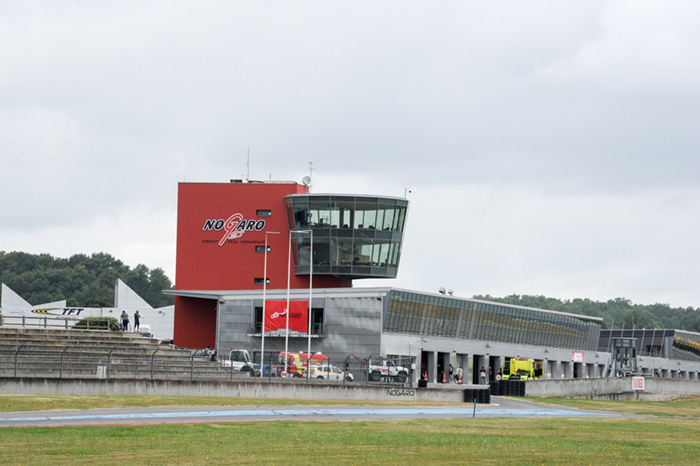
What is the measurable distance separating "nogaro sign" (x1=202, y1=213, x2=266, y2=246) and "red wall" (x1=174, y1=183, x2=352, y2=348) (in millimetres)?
111

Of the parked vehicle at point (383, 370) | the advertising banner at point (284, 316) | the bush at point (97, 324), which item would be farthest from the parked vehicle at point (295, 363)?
the advertising banner at point (284, 316)

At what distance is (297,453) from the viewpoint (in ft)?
70.5

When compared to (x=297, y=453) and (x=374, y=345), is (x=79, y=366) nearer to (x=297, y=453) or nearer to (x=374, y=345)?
(x=297, y=453)

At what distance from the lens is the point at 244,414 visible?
33.2 meters

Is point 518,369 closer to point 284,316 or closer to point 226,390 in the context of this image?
point 284,316

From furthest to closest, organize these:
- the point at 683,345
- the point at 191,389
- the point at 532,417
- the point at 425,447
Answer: the point at 683,345 → the point at 191,389 → the point at 532,417 → the point at 425,447

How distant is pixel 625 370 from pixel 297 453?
7936 centimetres

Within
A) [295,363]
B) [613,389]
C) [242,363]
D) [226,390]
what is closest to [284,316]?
[242,363]

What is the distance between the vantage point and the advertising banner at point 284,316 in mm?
72062

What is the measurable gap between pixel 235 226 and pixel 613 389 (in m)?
32.7

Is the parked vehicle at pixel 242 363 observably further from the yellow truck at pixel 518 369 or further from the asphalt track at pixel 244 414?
the yellow truck at pixel 518 369

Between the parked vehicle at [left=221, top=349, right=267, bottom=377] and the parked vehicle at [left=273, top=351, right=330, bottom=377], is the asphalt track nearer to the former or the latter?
the parked vehicle at [left=273, top=351, right=330, bottom=377]

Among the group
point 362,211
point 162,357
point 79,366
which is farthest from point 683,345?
point 79,366

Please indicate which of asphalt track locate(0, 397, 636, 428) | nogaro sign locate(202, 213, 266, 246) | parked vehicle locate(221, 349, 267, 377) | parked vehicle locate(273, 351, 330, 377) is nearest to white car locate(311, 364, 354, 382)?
parked vehicle locate(273, 351, 330, 377)
